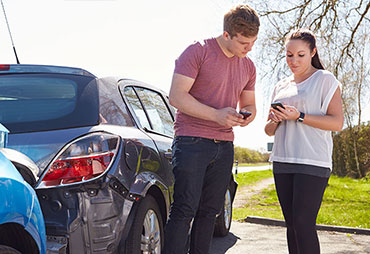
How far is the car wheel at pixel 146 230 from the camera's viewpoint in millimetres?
3565

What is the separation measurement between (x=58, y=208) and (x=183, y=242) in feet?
2.93

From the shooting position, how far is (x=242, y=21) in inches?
131

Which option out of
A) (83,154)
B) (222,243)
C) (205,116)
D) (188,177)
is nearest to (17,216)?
(83,154)

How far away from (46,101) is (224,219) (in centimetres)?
357

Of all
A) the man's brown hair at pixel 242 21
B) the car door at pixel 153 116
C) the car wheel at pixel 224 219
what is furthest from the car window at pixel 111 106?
the car wheel at pixel 224 219

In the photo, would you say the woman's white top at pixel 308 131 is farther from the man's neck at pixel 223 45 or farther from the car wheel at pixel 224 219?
the car wheel at pixel 224 219

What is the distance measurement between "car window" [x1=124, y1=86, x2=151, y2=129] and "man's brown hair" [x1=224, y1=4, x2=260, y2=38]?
3.62ft

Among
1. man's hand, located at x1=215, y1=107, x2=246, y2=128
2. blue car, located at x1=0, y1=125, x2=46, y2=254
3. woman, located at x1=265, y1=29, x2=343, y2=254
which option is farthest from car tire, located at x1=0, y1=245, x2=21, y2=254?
woman, located at x1=265, y1=29, x2=343, y2=254

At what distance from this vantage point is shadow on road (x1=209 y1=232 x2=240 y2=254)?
19.4ft

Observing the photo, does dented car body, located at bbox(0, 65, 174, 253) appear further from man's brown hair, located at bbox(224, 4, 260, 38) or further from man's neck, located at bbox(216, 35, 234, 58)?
man's brown hair, located at bbox(224, 4, 260, 38)

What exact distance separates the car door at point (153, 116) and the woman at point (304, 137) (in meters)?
0.94

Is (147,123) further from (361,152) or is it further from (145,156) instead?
(361,152)

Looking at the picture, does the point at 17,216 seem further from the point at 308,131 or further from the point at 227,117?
the point at 308,131

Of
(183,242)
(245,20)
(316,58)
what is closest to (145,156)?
(183,242)
